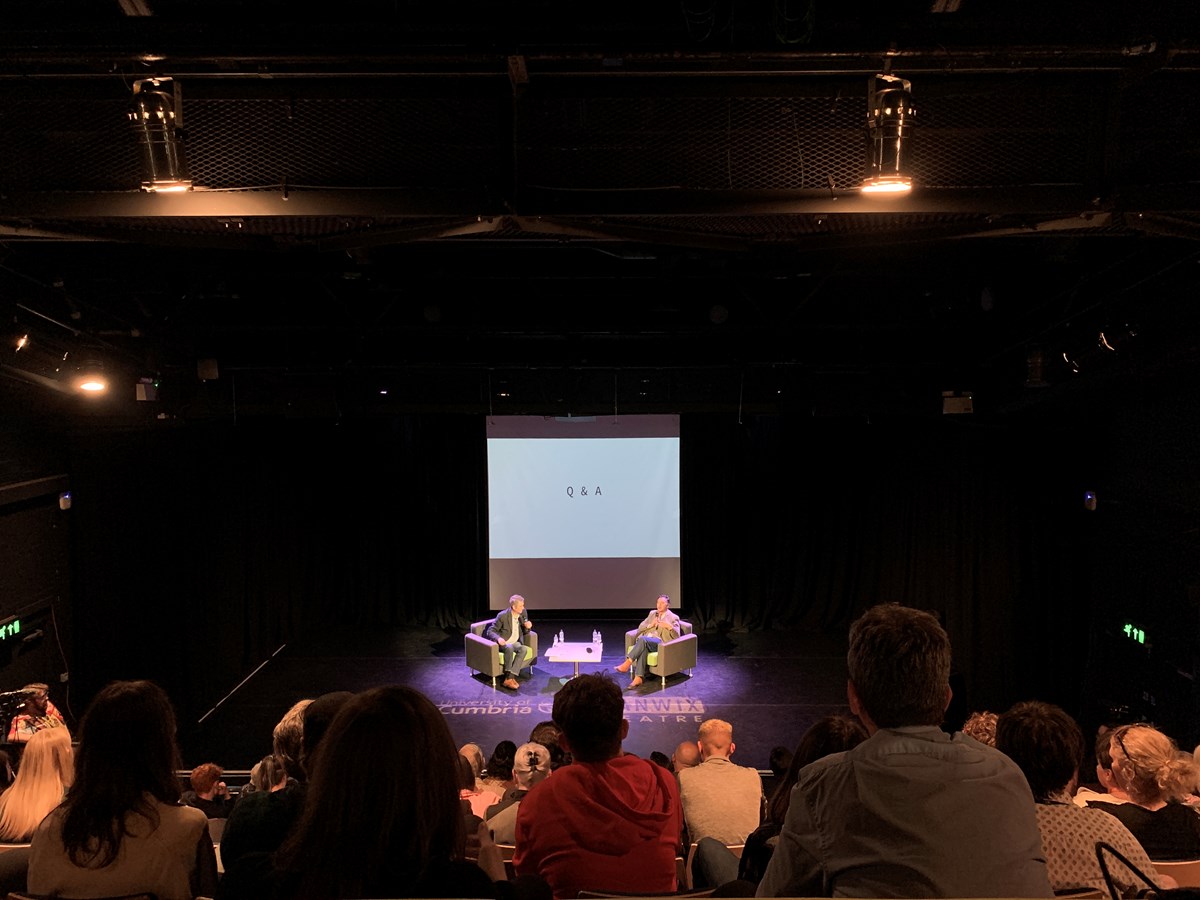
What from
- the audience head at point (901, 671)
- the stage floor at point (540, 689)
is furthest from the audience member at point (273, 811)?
the stage floor at point (540, 689)

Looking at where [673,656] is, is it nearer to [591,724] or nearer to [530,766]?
[530,766]

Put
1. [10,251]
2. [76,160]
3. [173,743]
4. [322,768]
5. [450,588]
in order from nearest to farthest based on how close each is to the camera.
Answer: [322,768], [173,743], [76,160], [10,251], [450,588]

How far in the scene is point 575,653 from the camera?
874 cm

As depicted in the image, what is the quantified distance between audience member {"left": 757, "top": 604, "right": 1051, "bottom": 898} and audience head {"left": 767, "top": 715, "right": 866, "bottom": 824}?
111 centimetres

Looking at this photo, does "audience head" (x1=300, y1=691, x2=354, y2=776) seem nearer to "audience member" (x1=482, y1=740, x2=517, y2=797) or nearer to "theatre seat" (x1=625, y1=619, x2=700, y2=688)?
"audience member" (x1=482, y1=740, x2=517, y2=797)

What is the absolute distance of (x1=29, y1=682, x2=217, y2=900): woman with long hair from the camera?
6.53 feet

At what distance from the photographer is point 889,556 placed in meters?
10.3

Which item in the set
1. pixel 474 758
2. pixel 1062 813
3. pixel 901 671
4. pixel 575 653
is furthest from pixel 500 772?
pixel 575 653

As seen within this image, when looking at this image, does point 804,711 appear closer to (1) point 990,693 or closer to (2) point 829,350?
(1) point 990,693

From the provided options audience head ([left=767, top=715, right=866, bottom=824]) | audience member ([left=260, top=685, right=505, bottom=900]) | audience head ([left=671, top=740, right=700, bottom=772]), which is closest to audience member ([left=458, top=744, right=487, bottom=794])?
audience head ([left=671, top=740, right=700, bottom=772])

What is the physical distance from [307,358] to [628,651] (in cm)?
440

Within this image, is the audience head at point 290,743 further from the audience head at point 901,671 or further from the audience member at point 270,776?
the audience head at point 901,671

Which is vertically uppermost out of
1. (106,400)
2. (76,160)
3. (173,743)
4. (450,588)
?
(76,160)

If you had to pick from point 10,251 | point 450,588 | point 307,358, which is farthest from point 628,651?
point 10,251
